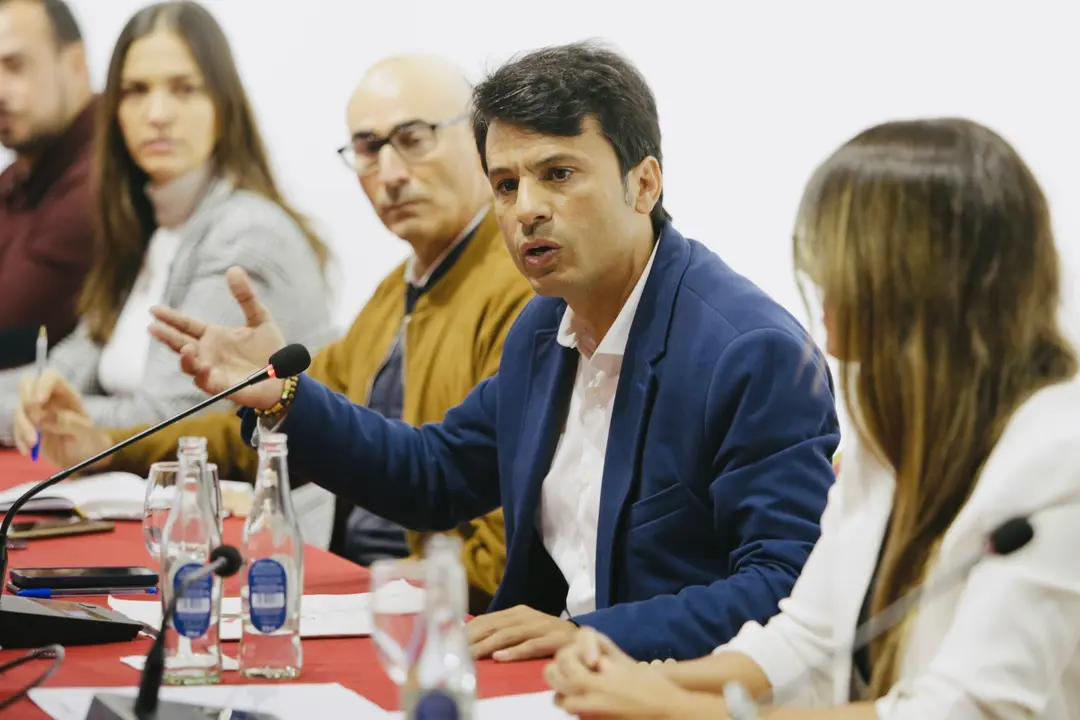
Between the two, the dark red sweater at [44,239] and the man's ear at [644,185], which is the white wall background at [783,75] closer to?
the man's ear at [644,185]

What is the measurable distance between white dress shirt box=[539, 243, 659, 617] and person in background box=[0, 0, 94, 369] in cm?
261

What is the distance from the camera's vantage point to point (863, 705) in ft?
3.87

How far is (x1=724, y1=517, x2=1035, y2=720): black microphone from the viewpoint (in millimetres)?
975

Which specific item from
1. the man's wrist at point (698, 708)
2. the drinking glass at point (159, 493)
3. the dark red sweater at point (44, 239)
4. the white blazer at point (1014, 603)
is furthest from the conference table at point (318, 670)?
the dark red sweater at point (44, 239)

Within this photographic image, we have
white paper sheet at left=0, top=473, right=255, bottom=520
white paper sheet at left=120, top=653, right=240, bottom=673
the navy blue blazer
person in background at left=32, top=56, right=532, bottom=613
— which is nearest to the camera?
white paper sheet at left=120, top=653, right=240, bottom=673

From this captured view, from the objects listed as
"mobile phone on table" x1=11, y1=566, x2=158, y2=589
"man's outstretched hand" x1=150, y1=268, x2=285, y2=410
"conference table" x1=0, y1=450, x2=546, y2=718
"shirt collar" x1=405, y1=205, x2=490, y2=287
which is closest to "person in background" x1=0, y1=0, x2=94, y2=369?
"shirt collar" x1=405, y1=205, x2=490, y2=287

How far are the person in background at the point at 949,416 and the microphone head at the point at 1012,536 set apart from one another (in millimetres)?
51

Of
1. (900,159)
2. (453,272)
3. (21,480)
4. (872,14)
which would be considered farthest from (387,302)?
(900,159)

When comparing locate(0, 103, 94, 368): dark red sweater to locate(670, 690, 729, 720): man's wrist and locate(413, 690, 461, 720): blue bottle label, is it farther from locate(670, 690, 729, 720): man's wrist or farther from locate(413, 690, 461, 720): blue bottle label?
locate(413, 690, 461, 720): blue bottle label

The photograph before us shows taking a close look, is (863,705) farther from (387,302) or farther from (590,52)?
(387,302)

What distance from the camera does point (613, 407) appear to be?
188 cm

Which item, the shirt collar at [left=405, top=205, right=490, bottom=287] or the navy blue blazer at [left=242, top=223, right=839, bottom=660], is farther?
the shirt collar at [left=405, top=205, right=490, bottom=287]

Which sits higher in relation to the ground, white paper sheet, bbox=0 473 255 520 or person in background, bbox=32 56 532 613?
person in background, bbox=32 56 532 613

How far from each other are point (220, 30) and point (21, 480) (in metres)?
1.55
